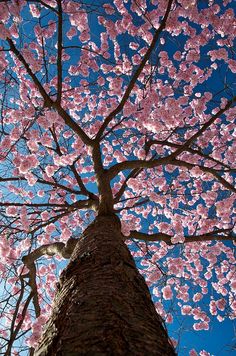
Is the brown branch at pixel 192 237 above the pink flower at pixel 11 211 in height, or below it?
below

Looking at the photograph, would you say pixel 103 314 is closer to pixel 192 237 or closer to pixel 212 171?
pixel 192 237

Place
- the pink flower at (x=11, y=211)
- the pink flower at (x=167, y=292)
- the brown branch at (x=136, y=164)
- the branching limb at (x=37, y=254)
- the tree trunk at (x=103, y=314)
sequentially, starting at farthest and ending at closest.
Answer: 1. the pink flower at (x=167, y=292)
2. the pink flower at (x=11, y=211)
3. the brown branch at (x=136, y=164)
4. the branching limb at (x=37, y=254)
5. the tree trunk at (x=103, y=314)

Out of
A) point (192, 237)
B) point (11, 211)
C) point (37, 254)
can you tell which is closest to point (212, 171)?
point (192, 237)

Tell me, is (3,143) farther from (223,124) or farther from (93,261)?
(223,124)

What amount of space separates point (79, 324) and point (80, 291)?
47 centimetres

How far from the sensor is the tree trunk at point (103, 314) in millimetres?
1340

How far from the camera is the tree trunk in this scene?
134 centimetres

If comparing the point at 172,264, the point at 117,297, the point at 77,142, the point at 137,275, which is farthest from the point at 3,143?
the point at 117,297

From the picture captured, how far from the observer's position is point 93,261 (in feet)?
8.29

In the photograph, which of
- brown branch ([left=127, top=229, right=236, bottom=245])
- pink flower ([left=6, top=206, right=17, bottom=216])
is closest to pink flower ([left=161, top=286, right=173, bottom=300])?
brown branch ([left=127, top=229, right=236, bottom=245])

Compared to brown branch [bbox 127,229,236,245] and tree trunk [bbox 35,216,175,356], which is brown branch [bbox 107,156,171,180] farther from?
tree trunk [bbox 35,216,175,356]

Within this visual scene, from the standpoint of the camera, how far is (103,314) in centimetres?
160

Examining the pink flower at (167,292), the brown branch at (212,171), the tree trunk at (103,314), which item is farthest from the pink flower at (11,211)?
the tree trunk at (103,314)

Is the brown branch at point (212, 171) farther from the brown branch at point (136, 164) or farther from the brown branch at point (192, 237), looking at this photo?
the brown branch at point (192, 237)
